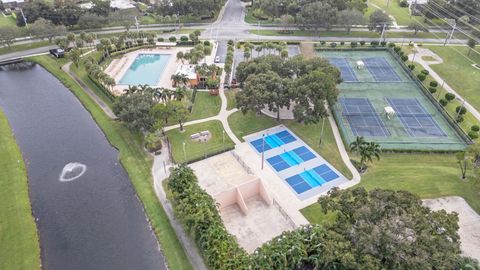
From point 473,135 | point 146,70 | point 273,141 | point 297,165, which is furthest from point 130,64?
point 473,135

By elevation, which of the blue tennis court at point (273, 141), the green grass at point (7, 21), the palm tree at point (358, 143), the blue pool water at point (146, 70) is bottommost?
the blue tennis court at point (273, 141)

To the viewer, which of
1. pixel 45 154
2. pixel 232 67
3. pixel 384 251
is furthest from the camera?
pixel 232 67

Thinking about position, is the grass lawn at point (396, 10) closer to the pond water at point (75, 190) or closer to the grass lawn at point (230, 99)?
the grass lawn at point (230, 99)

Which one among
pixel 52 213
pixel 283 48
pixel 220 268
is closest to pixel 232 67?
pixel 283 48

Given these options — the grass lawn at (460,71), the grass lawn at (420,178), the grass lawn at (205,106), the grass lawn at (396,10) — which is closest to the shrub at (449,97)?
the grass lawn at (460,71)

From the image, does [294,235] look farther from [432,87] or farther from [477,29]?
[477,29]

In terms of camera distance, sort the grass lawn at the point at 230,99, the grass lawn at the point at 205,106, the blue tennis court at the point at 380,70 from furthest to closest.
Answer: the blue tennis court at the point at 380,70
the grass lawn at the point at 230,99
the grass lawn at the point at 205,106

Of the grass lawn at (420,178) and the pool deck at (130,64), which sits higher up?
the pool deck at (130,64)
